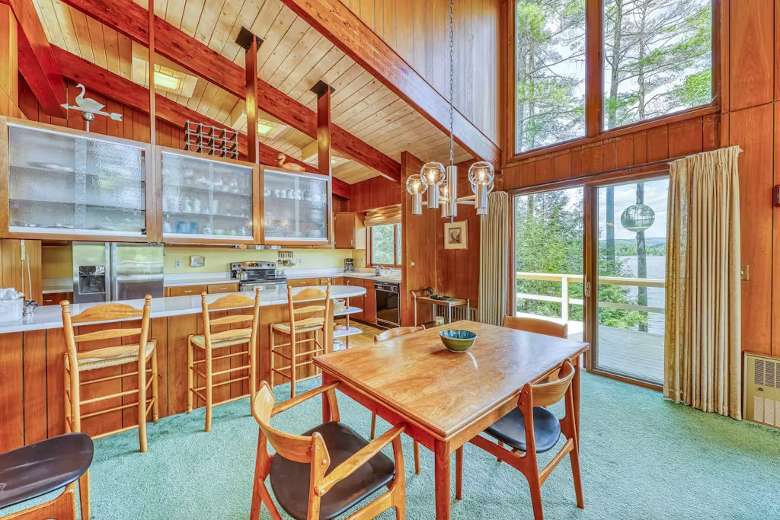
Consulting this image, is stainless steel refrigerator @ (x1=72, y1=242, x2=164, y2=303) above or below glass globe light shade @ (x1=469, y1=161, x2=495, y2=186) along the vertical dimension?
below

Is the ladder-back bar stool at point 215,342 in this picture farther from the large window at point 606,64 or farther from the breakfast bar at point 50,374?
the large window at point 606,64

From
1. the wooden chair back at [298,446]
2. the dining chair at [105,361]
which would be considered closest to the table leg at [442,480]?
the wooden chair back at [298,446]

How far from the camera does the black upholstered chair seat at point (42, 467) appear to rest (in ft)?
3.66

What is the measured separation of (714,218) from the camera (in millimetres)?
2572

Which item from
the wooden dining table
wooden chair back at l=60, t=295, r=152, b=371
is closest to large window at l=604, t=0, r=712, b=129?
the wooden dining table

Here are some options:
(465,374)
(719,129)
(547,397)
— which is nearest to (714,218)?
(719,129)

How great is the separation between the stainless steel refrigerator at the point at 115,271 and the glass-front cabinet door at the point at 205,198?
1.06m

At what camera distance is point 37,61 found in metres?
2.78

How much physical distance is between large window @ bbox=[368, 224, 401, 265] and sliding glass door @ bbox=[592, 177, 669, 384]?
10.9 ft

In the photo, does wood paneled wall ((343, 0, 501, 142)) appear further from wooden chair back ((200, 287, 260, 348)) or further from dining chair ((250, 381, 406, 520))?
Result: dining chair ((250, 381, 406, 520))

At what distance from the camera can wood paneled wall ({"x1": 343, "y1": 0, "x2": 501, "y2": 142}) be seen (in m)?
2.87

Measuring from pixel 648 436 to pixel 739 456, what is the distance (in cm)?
46

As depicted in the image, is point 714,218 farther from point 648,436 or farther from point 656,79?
point 648,436

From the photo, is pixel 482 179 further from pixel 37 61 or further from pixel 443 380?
pixel 37 61
